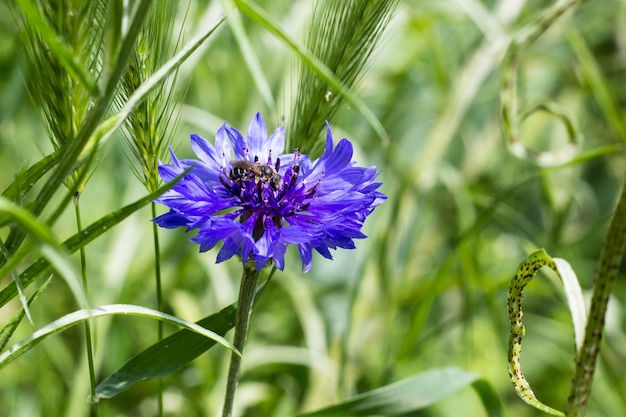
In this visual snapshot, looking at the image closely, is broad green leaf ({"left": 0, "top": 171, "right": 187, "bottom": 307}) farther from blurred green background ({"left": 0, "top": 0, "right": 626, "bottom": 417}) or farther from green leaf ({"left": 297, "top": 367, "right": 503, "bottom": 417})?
blurred green background ({"left": 0, "top": 0, "right": 626, "bottom": 417})

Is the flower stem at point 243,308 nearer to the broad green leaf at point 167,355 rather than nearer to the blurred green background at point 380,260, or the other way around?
the broad green leaf at point 167,355

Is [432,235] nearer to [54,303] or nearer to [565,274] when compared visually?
[54,303]

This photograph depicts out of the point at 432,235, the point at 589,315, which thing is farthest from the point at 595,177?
the point at 589,315

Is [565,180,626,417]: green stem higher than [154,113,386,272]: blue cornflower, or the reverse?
[154,113,386,272]: blue cornflower

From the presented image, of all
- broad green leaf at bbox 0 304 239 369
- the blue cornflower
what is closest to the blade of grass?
the blue cornflower

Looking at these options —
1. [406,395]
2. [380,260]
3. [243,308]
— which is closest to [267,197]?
[243,308]

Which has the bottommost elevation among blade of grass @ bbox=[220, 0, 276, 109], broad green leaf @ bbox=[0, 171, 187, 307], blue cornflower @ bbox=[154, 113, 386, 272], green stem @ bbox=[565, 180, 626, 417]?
green stem @ bbox=[565, 180, 626, 417]
